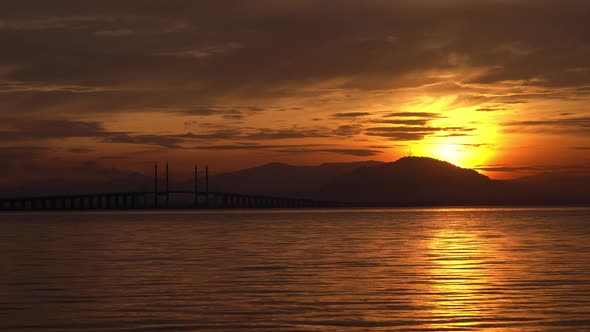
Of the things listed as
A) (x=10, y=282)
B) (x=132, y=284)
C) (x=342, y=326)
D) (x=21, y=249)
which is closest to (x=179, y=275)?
(x=132, y=284)

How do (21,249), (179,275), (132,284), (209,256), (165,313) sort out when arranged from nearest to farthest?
(165,313), (132,284), (179,275), (209,256), (21,249)

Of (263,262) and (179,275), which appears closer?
(179,275)

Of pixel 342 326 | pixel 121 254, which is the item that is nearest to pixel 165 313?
pixel 342 326

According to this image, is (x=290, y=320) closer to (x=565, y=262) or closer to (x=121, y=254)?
(x=565, y=262)

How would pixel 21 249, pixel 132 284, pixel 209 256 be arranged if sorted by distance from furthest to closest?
pixel 21 249 < pixel 209 256 < pixel 132 284

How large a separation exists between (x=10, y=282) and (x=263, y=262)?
1100 cm

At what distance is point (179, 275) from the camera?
31.1m

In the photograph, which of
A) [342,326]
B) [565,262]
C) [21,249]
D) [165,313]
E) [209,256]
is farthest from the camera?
[21,249]

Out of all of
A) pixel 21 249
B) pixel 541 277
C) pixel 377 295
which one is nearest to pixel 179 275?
pixel 377 295

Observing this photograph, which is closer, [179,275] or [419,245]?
[179,275]

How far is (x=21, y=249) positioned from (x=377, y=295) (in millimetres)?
28658

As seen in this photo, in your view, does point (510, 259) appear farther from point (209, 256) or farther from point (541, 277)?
point (209, 256)

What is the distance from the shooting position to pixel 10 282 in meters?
28.8

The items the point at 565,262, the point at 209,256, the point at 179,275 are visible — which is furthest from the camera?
the point at 209,256
